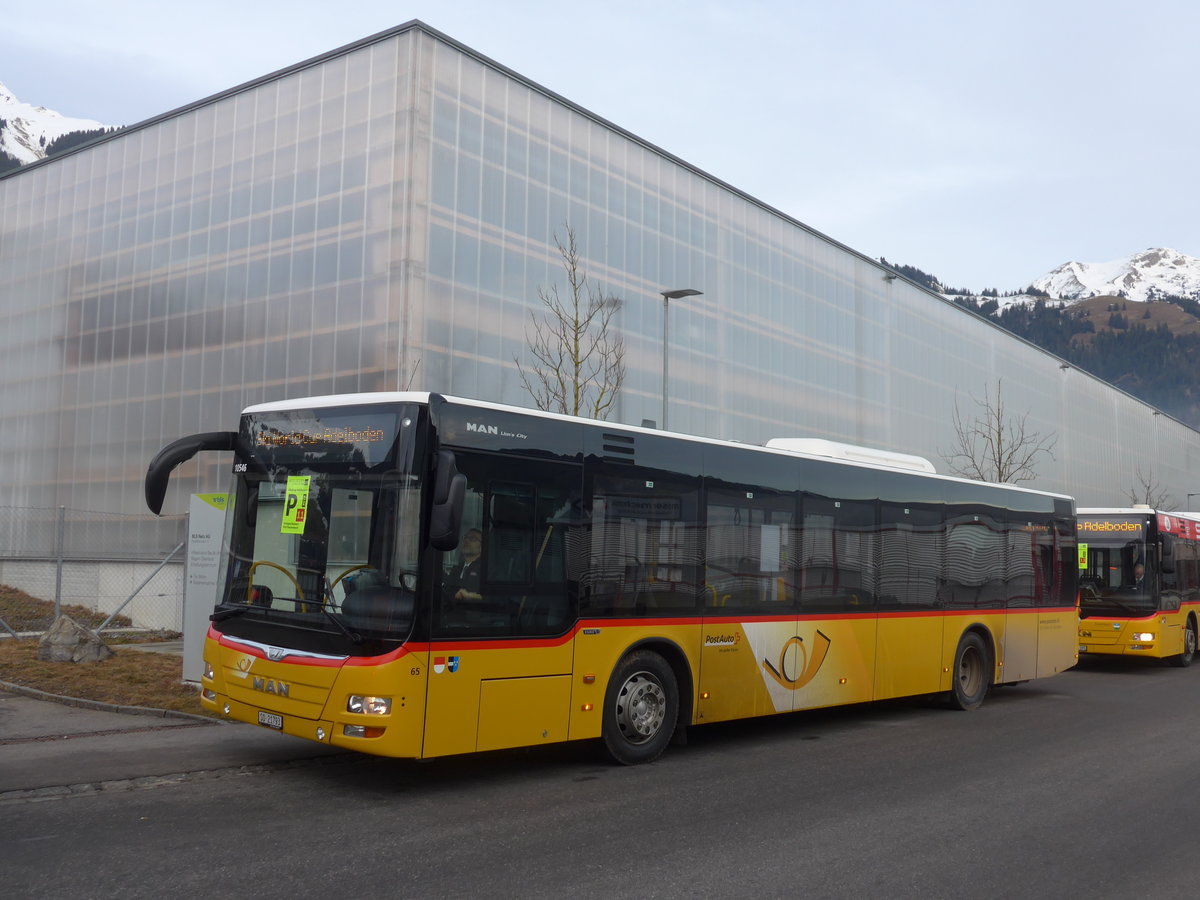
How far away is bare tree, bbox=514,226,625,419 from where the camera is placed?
23797 mm

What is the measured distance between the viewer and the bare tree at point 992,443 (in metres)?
44.9

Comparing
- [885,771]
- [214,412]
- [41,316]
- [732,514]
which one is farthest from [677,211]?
[885,771]

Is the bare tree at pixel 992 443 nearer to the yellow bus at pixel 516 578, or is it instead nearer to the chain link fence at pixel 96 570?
the chain link fence at pixel 96 570

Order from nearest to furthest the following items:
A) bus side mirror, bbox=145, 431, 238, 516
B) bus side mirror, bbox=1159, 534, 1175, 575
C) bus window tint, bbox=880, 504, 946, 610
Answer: bus side mirror, bbox=145, 431, 238, 516 → bus window tint, bbox=880, 504, 946, 610 → bus side mirror, bbox=1159, 534, 1175, 575

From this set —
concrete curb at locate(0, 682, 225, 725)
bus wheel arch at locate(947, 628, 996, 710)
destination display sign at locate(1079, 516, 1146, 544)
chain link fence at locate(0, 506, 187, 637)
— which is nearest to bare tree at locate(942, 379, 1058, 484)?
destination display sign at locate(1079, 516, 1146, 544)

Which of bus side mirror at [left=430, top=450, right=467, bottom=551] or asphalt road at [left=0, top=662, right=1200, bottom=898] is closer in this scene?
asphalt road at [left=0, top=662, right=1200, bottom=898]

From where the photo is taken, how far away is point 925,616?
13.1m

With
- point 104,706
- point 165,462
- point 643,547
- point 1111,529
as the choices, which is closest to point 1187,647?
point 1111,529

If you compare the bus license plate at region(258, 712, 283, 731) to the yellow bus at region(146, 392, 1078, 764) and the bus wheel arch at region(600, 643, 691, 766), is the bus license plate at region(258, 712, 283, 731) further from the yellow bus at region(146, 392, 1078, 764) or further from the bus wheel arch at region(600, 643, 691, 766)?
the bus wheel arch at region(600, 643, 691, 766)

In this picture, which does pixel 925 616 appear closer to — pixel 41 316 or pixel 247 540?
pixel 247 540

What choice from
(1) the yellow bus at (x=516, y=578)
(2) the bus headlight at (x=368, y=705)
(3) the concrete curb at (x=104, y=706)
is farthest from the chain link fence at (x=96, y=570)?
(2) the bus headlight at (x=368, y=705)

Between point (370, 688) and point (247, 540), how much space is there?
1.81 meters

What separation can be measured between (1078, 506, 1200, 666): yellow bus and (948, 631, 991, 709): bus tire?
20.0 feet

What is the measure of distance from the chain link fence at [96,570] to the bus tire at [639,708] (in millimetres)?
14278
